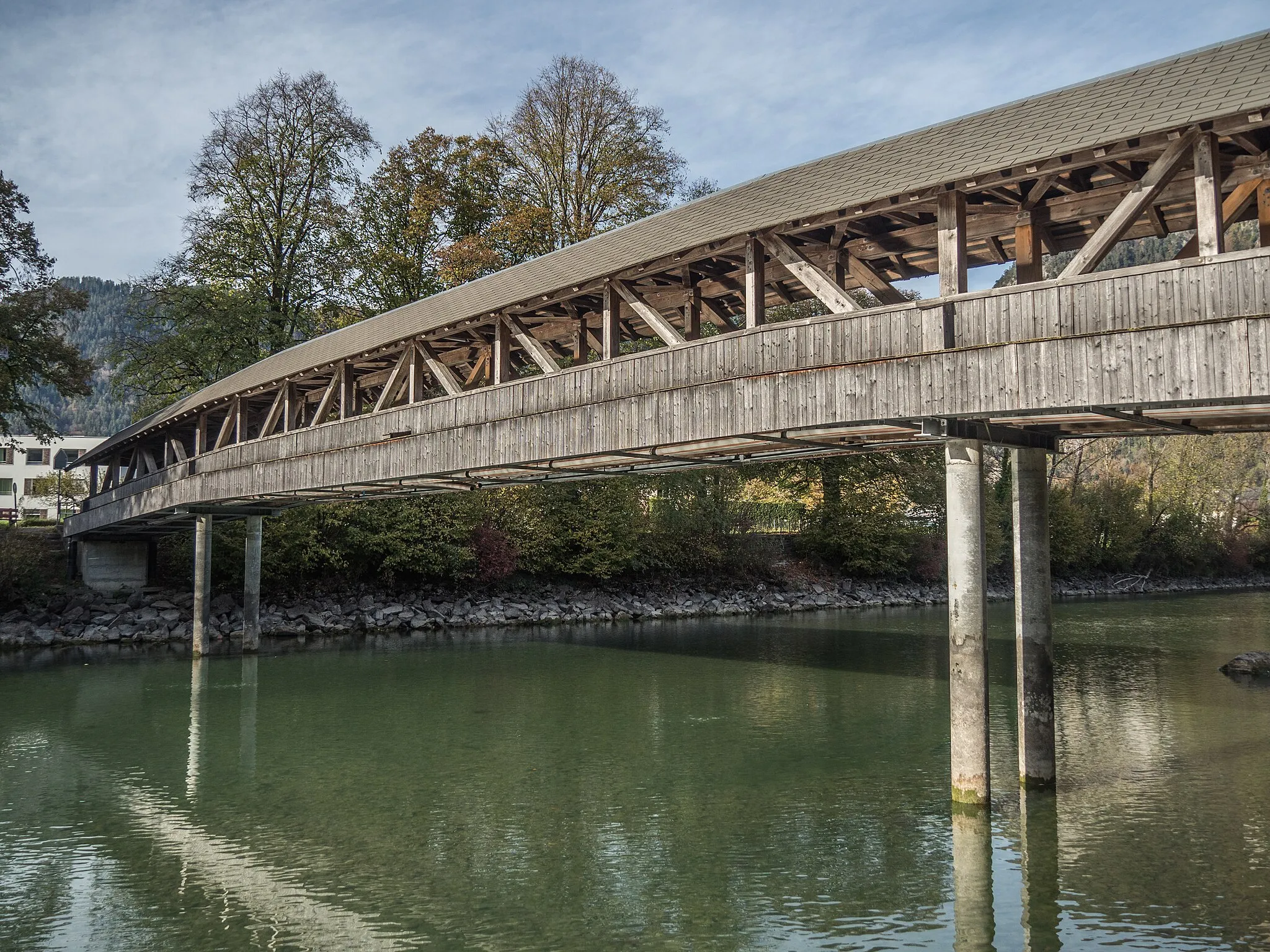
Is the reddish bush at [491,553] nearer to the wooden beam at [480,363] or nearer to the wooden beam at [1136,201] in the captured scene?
the wooden beam at [480,363]

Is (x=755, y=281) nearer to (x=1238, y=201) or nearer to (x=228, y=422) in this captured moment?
(x=1238, y=201)

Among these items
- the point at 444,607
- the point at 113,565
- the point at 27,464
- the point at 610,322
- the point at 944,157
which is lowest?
the point at 444,607

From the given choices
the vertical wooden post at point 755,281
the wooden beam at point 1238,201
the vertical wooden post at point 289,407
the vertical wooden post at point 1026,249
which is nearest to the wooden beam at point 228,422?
the vertical wooden post at point 289,407

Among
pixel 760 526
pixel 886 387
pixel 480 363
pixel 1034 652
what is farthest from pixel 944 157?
pixel 760 526

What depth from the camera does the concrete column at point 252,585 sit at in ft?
78.8

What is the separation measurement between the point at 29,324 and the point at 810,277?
22.6 metres

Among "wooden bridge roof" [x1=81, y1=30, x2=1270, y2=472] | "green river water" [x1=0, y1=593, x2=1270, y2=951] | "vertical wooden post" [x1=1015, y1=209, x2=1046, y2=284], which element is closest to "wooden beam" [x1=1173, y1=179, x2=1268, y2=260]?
"wooden bridge roof" [x1=81, y1=30, x2=1270, y2=472]

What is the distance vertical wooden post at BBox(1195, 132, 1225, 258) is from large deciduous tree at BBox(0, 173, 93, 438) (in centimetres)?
2560

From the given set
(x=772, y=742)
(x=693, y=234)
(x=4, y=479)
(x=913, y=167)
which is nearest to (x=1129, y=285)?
(x=913, y=167)

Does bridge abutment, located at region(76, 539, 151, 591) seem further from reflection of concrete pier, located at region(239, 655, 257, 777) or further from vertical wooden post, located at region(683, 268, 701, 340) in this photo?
vertical wooden post, located at region(683, 268, 701, 340)

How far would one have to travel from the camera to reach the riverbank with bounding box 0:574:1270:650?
997 inches

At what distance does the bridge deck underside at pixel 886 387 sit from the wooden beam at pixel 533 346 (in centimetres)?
20

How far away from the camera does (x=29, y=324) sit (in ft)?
85.0

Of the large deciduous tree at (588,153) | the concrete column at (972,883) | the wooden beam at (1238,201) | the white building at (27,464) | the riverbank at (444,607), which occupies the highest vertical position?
the large deciduous tree at (588,153)
